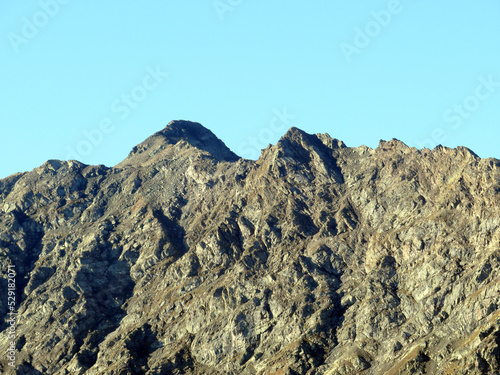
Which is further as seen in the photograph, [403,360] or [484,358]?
[403,360]

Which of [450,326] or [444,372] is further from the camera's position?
[450,326]

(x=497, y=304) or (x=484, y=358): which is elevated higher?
(x=497, y=304)

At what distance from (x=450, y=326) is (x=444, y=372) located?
17.6m

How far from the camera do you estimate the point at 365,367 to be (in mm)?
199875

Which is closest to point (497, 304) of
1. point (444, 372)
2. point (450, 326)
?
point (450, 326)

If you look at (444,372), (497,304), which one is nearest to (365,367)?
(444,372)

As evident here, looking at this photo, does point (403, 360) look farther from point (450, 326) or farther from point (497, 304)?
point (497, 304)

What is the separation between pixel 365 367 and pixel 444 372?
23792mm

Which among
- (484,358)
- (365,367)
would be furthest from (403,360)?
(484,358)

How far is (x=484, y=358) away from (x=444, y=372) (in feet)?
36.8

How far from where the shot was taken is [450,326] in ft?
652

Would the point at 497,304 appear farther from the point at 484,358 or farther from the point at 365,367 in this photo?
the point at 365,367

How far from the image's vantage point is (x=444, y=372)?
185125mm

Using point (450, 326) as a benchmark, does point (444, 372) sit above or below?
below
